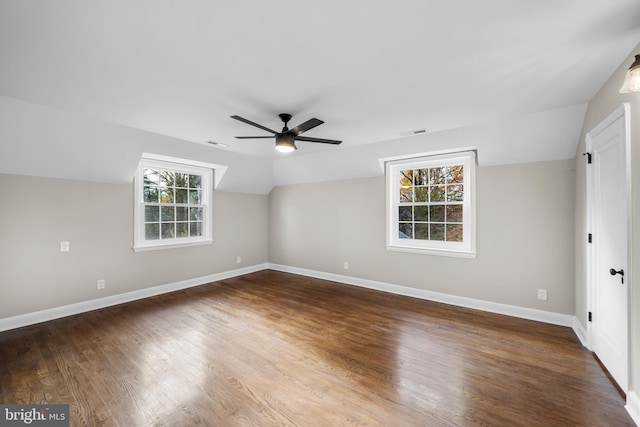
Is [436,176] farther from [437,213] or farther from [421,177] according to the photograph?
[437,213]

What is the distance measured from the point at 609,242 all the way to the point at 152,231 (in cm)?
568

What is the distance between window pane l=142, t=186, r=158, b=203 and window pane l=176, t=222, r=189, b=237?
59cm

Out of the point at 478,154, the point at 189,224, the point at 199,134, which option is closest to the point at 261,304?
the point at 189,224

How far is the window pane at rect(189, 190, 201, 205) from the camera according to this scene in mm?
4885

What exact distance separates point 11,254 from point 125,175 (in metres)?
1.52

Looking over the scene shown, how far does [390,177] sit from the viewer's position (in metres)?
4.46

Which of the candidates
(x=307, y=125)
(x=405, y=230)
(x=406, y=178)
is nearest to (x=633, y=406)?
(x=405, y=230)

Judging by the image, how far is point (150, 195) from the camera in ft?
14.1

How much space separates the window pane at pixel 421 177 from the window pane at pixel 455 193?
1.22ft

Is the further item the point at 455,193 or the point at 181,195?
the point at 181,195

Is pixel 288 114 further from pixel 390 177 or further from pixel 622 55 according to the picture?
pixel 622 55

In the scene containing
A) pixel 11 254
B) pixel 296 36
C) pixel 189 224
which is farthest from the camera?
pixel 189 224

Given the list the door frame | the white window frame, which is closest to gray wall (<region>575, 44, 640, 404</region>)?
the door frame

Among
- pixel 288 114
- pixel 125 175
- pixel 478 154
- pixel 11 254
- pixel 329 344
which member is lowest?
pixel 329 344
